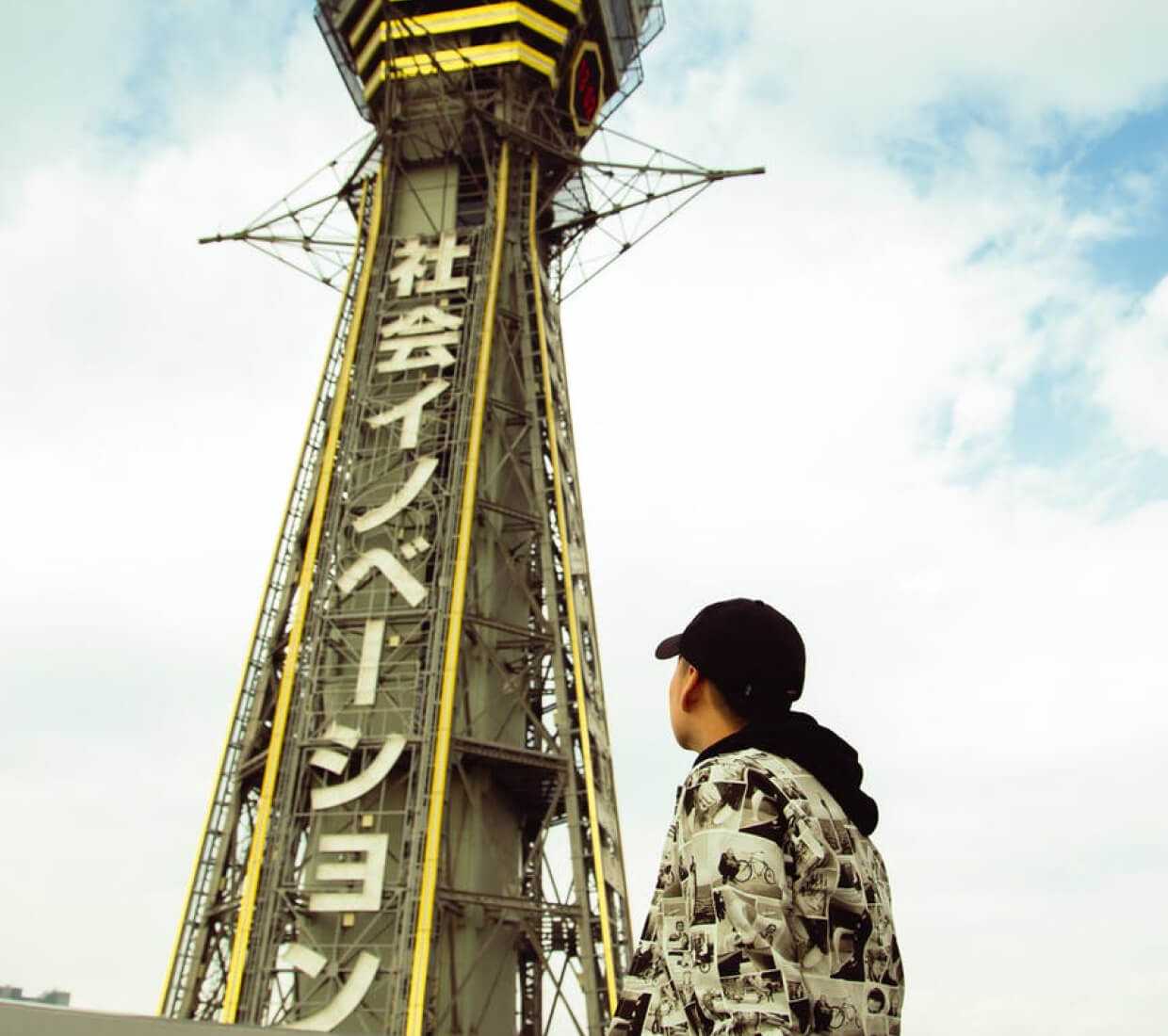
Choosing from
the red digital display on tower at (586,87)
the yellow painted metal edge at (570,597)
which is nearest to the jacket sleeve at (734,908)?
the yellow painted metal edge at (570,597)

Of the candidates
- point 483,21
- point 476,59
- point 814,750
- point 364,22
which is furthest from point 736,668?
point 364,22

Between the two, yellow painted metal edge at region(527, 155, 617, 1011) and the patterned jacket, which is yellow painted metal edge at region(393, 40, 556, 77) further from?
the patterned jacket

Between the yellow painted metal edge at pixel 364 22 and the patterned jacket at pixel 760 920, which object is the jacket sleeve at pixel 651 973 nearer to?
the patterned jacket at pixel 760 920

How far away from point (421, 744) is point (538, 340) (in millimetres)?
9939

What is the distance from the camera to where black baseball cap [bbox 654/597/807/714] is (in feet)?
10.2

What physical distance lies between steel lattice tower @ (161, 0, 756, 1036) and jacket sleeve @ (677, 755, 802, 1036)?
17395mm

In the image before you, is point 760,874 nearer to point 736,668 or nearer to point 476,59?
point 736,668

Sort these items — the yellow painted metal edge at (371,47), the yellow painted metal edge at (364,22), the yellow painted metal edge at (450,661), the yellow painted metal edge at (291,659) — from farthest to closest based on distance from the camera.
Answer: the yellow painted metal edge at (364,22)
the yellow painted metal edge at (371,47)
the yellow painted metal edge at (291,659)
the yellow painted metal edge at (450,661)

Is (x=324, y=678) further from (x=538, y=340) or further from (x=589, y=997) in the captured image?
(x=538, y=340)

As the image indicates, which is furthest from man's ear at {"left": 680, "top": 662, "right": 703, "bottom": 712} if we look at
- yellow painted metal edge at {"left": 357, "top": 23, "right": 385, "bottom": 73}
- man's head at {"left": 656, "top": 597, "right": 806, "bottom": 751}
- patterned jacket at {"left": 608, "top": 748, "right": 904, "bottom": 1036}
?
yellow painted metal edge at {"left": 357, "top": 23, "right": 385, "bottom": 73}

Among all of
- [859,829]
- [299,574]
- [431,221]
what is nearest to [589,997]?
[299,574]

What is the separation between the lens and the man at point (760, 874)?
258 cm

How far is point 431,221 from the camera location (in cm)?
2806

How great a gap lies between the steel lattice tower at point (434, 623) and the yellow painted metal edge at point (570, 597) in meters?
0.05
